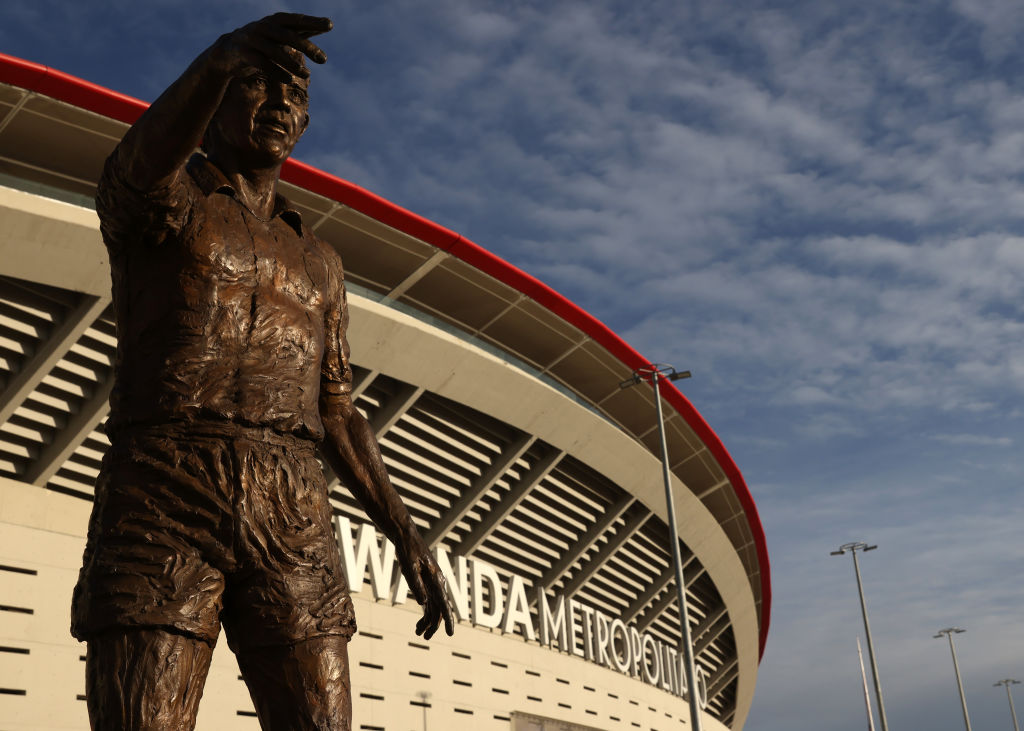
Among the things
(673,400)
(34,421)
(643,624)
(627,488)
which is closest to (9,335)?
(34,421)

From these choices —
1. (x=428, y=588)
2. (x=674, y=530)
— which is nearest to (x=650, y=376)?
(x=674, y=530)

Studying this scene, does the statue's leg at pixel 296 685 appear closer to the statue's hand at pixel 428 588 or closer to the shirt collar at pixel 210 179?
the statue's hand at pixel 428 588

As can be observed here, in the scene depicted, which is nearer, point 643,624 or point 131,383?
point 131,383

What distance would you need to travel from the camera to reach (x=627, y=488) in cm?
2223

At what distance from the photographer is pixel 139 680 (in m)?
2.26

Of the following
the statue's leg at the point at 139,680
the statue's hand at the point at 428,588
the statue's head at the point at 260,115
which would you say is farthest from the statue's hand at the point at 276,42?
the statue's hand at the point at 428,588

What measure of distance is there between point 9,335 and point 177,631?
11868 millimetres

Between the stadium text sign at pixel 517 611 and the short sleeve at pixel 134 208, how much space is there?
13788mm

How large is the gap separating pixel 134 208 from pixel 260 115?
1.82 ft

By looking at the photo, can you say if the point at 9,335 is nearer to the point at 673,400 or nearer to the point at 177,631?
the point at 177,631

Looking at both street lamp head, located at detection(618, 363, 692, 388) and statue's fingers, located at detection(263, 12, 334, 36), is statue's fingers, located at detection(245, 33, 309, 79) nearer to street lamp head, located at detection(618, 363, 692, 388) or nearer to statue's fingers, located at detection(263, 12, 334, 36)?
statue's fingers, located at detection(263, 12, 334, 36)

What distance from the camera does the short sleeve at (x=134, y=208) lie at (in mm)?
2438

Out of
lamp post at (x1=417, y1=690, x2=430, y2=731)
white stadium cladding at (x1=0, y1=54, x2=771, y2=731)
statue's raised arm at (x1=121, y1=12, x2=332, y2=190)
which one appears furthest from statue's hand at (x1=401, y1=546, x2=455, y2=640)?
lamp post at (x1=417, y1=690, x2=430, y2=731)

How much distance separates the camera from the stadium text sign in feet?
57.2
